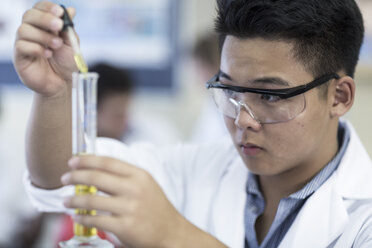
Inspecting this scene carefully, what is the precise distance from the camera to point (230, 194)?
63.7 inches

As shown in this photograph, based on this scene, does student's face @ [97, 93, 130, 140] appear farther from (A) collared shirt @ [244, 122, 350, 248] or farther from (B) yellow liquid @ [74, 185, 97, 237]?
(B) yellow liquid @ [74, 185, 97, 237]

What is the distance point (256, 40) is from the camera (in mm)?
1342

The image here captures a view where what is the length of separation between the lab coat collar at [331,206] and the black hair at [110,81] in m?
1.82

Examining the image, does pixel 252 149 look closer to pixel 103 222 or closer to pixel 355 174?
pixel 355 174

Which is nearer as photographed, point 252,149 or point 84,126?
point 84,126

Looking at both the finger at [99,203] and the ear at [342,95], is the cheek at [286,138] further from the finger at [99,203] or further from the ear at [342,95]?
the finger at [99,203]

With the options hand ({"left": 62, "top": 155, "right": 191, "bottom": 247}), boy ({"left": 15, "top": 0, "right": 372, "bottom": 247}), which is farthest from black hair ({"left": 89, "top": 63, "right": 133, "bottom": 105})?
hand ({"left": 62, "top": 155, "right": 191, "bottom": 247})

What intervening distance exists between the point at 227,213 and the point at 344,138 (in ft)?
1.49

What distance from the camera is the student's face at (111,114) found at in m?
3.05

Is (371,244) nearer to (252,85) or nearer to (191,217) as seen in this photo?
(252,85)

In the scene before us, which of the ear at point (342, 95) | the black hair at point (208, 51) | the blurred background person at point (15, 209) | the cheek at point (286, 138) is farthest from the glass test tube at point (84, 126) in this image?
the black hair at point (208, 51)

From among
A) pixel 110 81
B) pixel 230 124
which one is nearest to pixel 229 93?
pixel 230 124

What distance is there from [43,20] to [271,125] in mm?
663

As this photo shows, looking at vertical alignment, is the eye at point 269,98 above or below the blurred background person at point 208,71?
above
